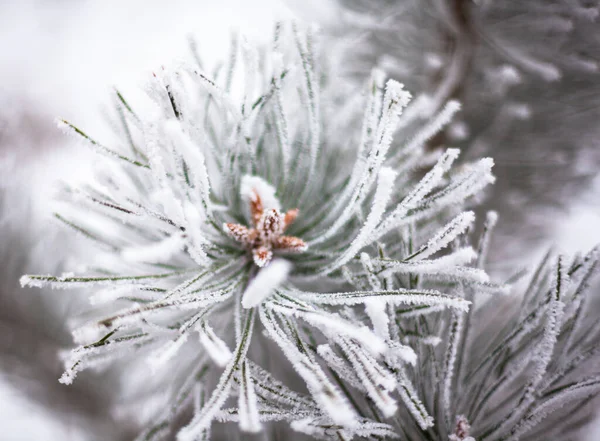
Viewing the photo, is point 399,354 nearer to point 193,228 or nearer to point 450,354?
point 450,354

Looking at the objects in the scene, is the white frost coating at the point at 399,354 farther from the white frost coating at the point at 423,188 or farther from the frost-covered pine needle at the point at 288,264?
the white frost coating at the point at 423,188

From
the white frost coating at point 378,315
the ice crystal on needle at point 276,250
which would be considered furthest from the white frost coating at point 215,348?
the white frost coating at point 378,315

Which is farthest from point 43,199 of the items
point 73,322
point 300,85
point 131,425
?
point 300,85

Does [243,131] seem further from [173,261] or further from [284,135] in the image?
[173,261]

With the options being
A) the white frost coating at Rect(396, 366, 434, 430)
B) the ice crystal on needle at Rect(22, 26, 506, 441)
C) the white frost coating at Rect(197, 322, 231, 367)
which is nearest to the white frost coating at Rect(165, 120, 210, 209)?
the ice crystal on needle at Rect(22, 26, 506, 441)

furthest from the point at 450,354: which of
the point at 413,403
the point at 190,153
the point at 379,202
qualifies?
the point at 190,153

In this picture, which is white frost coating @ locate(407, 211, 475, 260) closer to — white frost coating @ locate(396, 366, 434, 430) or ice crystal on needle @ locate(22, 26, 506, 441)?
ice crystal on needle @ locate(22, 26, 506, 441)

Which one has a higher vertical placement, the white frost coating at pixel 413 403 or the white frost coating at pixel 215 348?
the white frost coating at pixel 215 348
